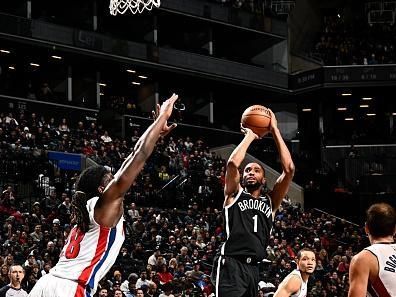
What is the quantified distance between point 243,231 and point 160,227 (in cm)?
1654

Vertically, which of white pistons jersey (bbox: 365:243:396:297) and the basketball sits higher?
the basketball

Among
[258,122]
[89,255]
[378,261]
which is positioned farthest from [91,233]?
[258,122]

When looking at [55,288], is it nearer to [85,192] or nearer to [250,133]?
[85,192]

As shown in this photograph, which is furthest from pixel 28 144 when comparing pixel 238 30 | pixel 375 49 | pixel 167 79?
pixel 375 49

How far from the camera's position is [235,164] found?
8469 millimetres

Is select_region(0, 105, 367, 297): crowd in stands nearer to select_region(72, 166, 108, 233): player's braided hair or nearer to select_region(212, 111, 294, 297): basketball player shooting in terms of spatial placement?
select_region(212, 111, 294, 297): basketball player shooting

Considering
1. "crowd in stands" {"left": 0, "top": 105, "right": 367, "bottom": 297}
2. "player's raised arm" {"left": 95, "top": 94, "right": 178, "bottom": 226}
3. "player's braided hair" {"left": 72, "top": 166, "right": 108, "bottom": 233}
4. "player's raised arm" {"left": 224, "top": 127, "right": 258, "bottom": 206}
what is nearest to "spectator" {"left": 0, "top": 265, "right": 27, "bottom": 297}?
"crowd in stands" {"left": 0, "top": 105, "right": 367, "bottom": 297}

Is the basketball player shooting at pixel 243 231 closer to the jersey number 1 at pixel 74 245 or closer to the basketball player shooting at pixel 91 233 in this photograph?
the basketball player shooting at pixel 91 233

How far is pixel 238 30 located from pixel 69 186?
63.7 ft

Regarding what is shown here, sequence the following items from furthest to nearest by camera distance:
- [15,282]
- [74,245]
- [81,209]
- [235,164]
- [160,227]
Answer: [160,227] → [15,282] → [235,164] → [74,245] → [81,209]

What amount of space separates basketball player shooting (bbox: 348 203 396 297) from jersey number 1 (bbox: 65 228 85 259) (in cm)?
208

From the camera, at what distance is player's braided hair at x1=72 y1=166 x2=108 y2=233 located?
6.57 meters

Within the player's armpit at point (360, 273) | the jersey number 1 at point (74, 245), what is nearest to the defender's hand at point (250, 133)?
the jersey number 1 at point (74, 245)

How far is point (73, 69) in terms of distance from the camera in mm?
39812
